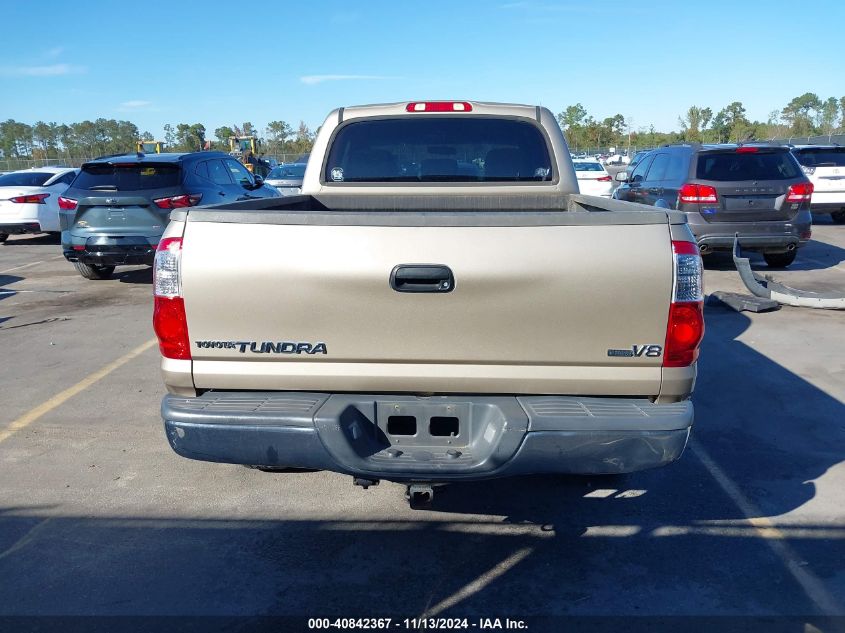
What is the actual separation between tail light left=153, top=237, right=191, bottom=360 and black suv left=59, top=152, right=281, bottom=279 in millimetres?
6948

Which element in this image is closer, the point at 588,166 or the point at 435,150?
the point at 435,150

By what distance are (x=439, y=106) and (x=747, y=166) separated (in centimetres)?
701

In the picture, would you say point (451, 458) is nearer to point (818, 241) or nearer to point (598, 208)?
point (598, 208)

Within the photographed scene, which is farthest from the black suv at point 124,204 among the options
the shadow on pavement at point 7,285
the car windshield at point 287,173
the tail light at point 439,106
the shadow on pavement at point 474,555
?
the car windshield at point 287,173

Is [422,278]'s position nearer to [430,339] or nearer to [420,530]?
[430,339]

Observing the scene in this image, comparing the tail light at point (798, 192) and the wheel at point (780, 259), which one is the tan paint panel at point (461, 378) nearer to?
the tail light at point (798, 192)

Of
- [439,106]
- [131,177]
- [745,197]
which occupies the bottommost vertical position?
[745,197]

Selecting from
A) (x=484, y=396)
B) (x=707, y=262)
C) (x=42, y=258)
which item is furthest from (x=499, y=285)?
(x=42, y=258)

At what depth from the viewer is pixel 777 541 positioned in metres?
3.54

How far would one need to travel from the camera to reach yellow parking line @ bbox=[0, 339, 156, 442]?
16.9 feet

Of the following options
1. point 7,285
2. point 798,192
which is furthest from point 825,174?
point 7,285

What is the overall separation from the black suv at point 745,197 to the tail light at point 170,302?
846cm

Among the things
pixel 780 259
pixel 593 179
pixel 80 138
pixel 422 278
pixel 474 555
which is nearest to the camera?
pixel 422 278

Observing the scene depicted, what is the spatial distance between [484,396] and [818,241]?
13.6m
